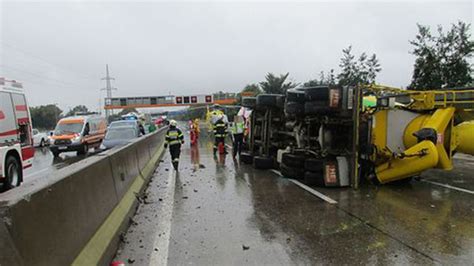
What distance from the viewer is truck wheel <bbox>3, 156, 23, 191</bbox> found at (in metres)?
9.61

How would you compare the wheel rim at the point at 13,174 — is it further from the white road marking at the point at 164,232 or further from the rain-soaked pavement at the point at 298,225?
the white road marking at the point at 164,232

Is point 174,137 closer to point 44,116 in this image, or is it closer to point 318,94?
point 318,94

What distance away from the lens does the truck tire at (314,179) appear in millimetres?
8810

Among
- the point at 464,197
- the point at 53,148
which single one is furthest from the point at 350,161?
the point at 53,148

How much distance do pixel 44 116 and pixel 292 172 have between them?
72.0 metres

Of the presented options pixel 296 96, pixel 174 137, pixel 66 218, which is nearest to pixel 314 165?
pixel 296 96

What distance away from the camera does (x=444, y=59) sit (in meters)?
23.7

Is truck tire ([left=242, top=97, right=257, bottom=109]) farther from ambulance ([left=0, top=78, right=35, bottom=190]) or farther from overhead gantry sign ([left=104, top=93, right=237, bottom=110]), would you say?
overhead gantry sign ([left=104, top=93, right=237, bottom=110])

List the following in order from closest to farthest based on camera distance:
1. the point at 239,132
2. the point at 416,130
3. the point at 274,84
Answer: the point at 416,130 < the point at 239,132 < the point at 274,84

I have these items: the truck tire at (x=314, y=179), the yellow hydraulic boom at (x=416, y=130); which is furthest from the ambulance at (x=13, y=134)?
the yellow hydraulic boom at (x=416, y=130)

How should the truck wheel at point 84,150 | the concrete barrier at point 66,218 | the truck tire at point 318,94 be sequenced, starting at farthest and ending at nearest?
the truck wheel at point 84,150
the truck tire at point 318,94
the concrete barrier at point 66,218

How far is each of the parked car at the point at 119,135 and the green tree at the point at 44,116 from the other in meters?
54.1

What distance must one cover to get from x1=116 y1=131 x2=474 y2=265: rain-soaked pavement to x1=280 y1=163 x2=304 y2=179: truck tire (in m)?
0.52

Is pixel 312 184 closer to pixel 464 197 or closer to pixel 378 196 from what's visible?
pixel 378 196
